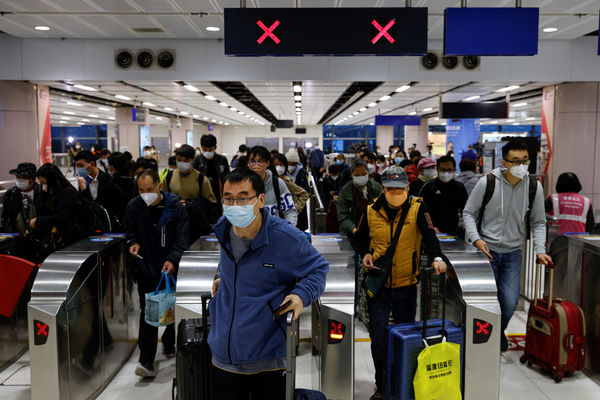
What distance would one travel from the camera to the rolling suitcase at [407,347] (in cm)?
300

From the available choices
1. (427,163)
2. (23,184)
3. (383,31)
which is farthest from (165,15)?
(427,163)

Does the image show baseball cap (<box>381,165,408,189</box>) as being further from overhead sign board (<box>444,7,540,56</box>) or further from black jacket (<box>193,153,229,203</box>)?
black jacket (<box>193,153,229,203</box>)

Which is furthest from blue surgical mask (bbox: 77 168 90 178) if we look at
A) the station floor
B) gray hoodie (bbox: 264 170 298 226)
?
gray hoodie (bbox: 264 170 298 226)

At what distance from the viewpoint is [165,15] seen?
23.3 ft

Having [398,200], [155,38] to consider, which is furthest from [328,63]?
[398,200]

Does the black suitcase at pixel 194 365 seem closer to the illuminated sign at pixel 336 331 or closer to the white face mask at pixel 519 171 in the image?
the illuminated sign at pixel 336 331

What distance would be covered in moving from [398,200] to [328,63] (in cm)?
597

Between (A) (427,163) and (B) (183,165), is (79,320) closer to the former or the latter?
(B) (183,165)

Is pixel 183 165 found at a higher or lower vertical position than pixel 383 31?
lower

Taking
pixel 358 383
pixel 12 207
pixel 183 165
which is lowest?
pixel 358 383

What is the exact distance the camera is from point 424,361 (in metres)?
2.89

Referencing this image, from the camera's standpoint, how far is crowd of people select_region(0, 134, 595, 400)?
2121 mm

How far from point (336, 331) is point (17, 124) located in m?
8.05

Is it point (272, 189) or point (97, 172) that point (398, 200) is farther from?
point (97, 172)
